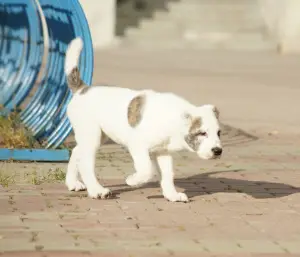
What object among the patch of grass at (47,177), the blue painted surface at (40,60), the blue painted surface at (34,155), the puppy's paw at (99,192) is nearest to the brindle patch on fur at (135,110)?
the puppy's paw at (99,192)

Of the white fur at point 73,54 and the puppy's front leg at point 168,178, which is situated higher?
the white fur at point 73,54

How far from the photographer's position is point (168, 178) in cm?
848

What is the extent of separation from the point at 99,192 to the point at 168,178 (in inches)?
22.5

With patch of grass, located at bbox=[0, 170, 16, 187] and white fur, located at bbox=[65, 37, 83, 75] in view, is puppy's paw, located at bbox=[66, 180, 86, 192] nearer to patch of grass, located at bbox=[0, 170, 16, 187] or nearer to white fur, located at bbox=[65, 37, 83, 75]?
patch of grass, located at bbox=[0, 170, 16, 187]

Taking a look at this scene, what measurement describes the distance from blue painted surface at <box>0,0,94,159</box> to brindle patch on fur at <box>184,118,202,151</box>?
102 inches

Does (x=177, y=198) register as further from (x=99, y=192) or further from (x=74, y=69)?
(x=74, y=69)

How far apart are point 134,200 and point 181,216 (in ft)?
2.54

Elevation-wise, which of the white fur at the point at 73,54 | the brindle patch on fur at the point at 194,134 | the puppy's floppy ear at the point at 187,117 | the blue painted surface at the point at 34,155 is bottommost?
the blue painted surface at the point at 34,155

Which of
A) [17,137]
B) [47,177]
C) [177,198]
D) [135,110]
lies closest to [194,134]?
[135,110]

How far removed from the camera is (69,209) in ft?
26.5

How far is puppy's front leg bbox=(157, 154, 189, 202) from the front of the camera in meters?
8.46

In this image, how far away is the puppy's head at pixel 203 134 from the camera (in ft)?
25.7

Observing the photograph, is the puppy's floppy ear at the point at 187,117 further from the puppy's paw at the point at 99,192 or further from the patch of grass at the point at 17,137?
the patch of grass at the point at 17,137

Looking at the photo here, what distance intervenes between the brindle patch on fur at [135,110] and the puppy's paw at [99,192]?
64cm
